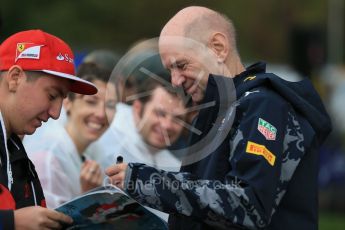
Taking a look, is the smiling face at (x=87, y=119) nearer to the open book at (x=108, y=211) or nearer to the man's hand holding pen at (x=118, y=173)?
the open book at (x=108, y=211)

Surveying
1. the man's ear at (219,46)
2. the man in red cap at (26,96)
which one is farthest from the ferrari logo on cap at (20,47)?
the man's ear at (219,46)

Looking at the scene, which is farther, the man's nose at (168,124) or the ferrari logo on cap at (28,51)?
the man's nose at (168,124)

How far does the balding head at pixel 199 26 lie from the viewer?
4316 mm

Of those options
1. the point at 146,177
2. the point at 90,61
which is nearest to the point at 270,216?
the point at 146,177

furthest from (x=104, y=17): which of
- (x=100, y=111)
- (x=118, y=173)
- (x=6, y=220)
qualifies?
(x=6, y=220)

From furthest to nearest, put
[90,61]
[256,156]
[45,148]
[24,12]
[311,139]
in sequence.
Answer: [24,12] → [90,61] → [45,148] → [311,139] → [256,156]

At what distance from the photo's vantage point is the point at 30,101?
4.15 metres

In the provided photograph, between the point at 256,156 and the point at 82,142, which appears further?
the point at 82,142

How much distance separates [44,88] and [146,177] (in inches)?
26.1

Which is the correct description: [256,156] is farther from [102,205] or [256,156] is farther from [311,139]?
[102,205]

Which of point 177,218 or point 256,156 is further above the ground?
point 256,156

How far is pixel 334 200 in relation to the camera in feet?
53.7

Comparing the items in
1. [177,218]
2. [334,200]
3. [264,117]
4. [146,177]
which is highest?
[264,117]

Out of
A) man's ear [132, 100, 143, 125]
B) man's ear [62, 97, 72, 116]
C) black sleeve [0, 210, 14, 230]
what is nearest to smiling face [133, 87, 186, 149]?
man's ear [132, 100, 143, 125]
